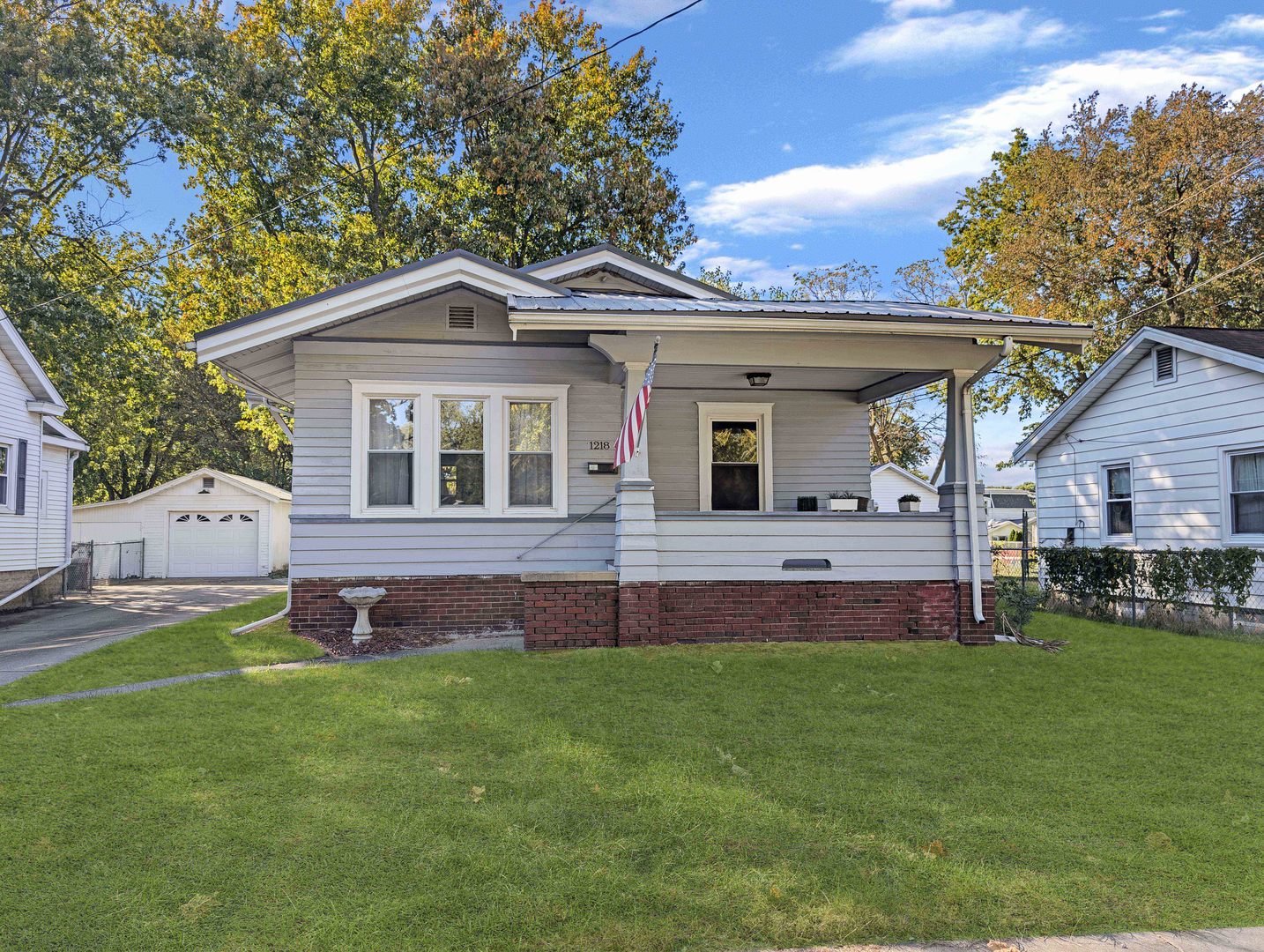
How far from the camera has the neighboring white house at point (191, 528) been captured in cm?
2589

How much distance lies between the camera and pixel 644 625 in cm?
866

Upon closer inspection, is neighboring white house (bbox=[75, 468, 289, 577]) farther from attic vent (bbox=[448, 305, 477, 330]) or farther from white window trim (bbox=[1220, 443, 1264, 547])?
white window trim (bbox=[1220, 443, 1264, 547])

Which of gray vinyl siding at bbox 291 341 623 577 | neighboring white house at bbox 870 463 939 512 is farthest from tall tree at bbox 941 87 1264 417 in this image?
gray vinyl siding at bbox 291 341 623 577

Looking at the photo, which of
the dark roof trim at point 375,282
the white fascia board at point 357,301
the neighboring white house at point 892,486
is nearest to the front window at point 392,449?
the white fascia board at point 357,301

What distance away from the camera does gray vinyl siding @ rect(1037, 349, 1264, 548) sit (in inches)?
470

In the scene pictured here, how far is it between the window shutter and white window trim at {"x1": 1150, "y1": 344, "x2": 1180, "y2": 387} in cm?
2074

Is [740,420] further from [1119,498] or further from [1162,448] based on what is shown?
[1119,498]

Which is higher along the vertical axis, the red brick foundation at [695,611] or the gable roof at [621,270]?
the gable roof at [621,270]

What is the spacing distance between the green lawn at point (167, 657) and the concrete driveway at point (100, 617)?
0.42 m

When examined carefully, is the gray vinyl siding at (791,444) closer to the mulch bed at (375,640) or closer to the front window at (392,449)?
the front window at (392,449)

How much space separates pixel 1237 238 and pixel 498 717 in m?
22.0

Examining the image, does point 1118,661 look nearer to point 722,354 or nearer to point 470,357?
point 722,354

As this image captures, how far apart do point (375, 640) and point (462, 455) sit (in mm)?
2506

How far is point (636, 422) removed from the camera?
844 cm
